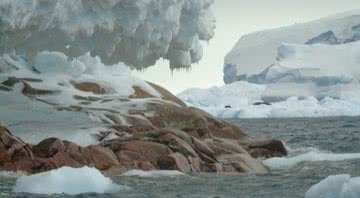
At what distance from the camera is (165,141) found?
23188mm

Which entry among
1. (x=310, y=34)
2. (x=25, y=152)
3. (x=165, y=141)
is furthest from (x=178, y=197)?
(x=310, y=34)

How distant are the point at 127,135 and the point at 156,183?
8.56 m

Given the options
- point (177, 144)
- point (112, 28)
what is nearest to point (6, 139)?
point (177, 144)

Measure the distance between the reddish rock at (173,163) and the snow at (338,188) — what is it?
8875 millimetres

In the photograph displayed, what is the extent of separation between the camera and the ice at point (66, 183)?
14406 mm

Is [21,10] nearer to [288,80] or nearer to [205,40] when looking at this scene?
[205,40]

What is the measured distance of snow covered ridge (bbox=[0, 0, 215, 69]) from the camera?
78.3 feet

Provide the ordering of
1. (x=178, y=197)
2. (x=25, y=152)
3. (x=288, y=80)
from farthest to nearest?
(x=288, y=80)
(x=25, y=152)
(x=178, y=197)

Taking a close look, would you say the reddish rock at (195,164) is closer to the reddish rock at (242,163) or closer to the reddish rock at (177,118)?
the reddish rock at (242,163)

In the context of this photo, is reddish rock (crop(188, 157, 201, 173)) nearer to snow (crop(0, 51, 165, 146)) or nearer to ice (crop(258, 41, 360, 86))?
snow (crop(0, 51, 165, 146))

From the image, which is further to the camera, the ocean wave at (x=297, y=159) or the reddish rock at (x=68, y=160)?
the ocean wave at (x=297, y=159)

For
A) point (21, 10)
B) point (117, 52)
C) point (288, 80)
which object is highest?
point (21, 10)

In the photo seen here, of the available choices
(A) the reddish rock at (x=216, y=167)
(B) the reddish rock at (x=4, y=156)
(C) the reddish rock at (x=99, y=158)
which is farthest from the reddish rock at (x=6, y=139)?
(A) the reddish rock at (x=216, y=167)

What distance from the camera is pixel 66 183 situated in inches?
578
